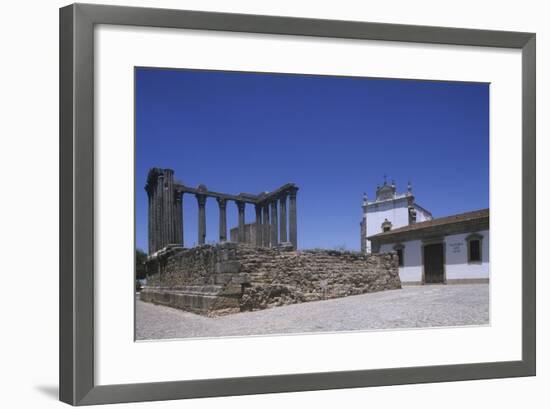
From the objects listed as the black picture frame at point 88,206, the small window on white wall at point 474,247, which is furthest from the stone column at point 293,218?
the black picture frame at point 88,206

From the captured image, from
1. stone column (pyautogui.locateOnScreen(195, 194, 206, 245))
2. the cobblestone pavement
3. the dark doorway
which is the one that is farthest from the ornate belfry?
the dark doorway

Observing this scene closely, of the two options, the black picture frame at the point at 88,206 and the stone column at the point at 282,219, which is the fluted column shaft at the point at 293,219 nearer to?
the stone column at the point at 282,219

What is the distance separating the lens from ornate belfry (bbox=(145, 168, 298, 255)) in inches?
384

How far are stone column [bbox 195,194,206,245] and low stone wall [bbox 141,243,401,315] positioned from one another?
0.37 m

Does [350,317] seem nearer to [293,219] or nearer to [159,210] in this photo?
[159,210]

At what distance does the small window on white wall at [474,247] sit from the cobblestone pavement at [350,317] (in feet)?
1.36

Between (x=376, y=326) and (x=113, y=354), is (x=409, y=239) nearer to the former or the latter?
(x=376, y=326)

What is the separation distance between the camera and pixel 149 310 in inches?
347

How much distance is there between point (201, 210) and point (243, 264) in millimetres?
2655

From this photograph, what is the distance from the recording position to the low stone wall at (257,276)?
11.4m

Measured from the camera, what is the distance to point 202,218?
11922 mm

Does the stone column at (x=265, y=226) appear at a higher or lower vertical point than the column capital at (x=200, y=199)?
lower

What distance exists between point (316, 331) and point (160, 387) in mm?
2176

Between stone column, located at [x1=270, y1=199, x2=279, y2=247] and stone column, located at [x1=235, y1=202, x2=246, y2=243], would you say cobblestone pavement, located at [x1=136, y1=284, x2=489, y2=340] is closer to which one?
stone column, located at [x1=235, y1=202, x2=246, y2=243]
